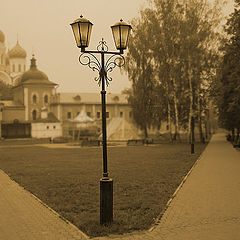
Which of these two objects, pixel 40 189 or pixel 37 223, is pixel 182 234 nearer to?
pixel 37 223

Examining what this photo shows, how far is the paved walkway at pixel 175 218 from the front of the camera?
5.88m

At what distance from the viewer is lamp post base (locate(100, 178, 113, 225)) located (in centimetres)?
659

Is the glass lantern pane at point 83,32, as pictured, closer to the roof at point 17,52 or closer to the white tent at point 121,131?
the white tent at point 121,131

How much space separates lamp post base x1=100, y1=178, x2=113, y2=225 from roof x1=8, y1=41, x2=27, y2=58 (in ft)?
268

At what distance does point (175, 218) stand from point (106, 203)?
4.60 ft

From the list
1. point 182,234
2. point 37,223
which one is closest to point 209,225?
point 182,234

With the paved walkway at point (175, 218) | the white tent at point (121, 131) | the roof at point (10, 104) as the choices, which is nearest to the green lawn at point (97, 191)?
the paved walkway at point (175, 218)

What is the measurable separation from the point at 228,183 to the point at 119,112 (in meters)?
61.1

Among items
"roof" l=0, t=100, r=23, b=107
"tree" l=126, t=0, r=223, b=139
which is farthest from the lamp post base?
"roof" l=0, t=100, r=23, b=107

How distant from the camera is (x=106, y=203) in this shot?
6645 mm

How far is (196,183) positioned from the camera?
36.7 feet

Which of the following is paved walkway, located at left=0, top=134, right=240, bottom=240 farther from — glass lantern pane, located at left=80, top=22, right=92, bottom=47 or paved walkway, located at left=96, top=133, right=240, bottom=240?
glass lantern pane, located at left=80, top=22, right=92, bottom=47

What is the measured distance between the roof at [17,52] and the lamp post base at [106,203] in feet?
268

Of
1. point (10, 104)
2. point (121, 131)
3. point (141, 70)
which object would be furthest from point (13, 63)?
point (141, 70)
